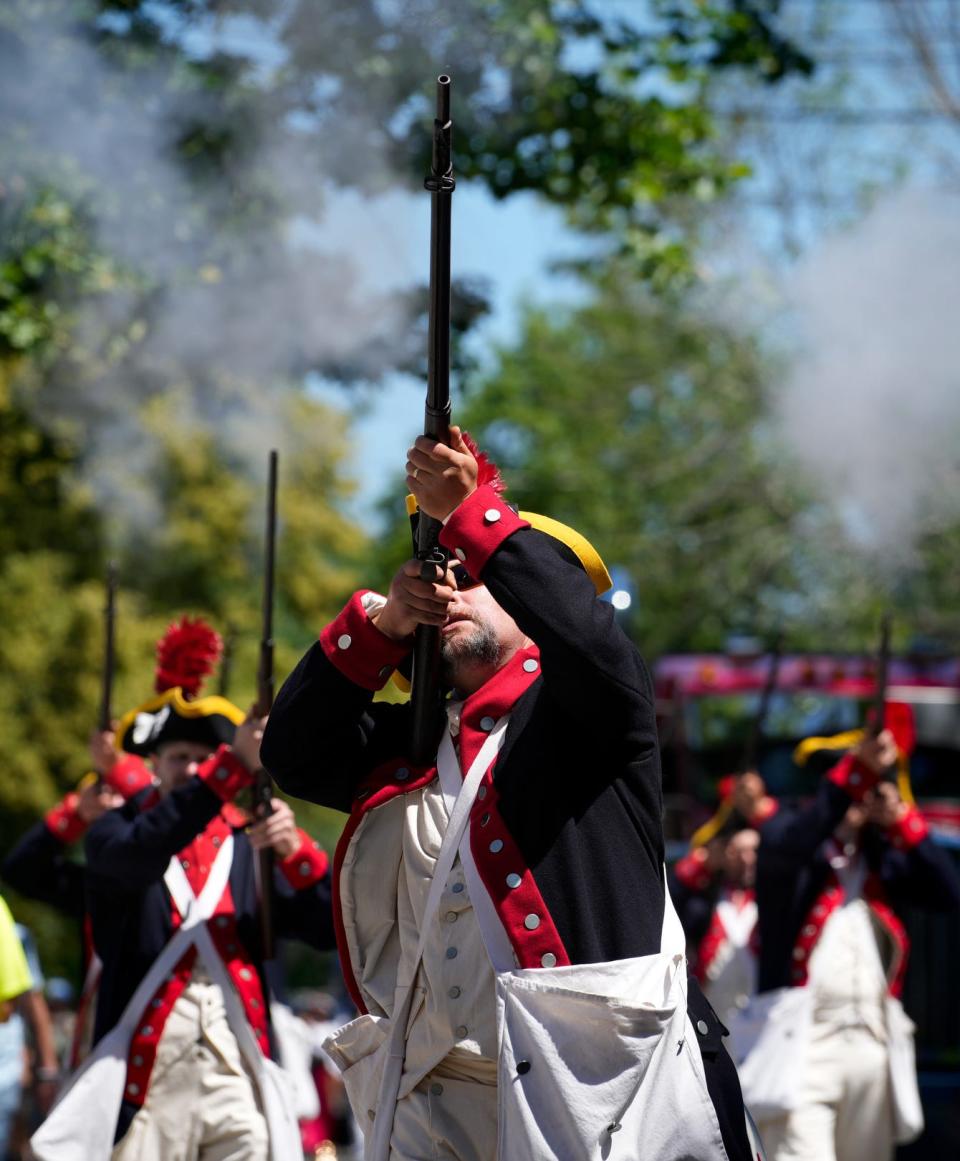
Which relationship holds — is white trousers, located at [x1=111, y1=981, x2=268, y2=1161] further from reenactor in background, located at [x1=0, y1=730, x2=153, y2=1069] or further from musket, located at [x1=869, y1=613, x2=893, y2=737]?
musket, located at [x1=869, y1=613, x2=893, y2=737]

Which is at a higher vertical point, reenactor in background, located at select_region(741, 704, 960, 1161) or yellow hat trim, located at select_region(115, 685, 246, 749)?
yellow hat trim, located at select_region(115, 685, 246, 749)

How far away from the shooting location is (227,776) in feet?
14.2

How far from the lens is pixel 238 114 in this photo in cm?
699

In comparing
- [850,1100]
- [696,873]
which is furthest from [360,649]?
[696,873]

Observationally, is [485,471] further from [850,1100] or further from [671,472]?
[671,472]

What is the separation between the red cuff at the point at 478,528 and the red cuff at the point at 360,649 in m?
0.22

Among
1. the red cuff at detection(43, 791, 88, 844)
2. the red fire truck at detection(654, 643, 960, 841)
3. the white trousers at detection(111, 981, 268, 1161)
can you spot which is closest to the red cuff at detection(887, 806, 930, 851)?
the white trousers at detection(111, 981, 268, 1161)

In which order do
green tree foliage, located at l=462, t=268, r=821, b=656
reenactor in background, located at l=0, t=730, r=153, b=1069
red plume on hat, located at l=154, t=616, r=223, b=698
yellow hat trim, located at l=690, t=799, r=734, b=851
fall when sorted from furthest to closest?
green tree foliage, located at l=462, t=268, r=821, b=656 < yellow hat trim, located at l=690, t=799, r=734, b=851 < reenactor in background, located at l=0, t=730, r=153, b=1069 < red plume on hat, located at l=154, t=616, r=223, b=698

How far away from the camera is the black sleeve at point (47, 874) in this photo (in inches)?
226

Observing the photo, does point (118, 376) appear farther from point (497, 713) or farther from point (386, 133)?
point (497, 713)

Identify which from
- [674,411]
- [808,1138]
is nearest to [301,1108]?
[808,1138]

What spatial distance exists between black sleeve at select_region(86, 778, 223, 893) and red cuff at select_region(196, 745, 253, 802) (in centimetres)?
2

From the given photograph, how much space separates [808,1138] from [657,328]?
13887 mm

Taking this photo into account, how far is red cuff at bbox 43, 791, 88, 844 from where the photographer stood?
5715 mm
